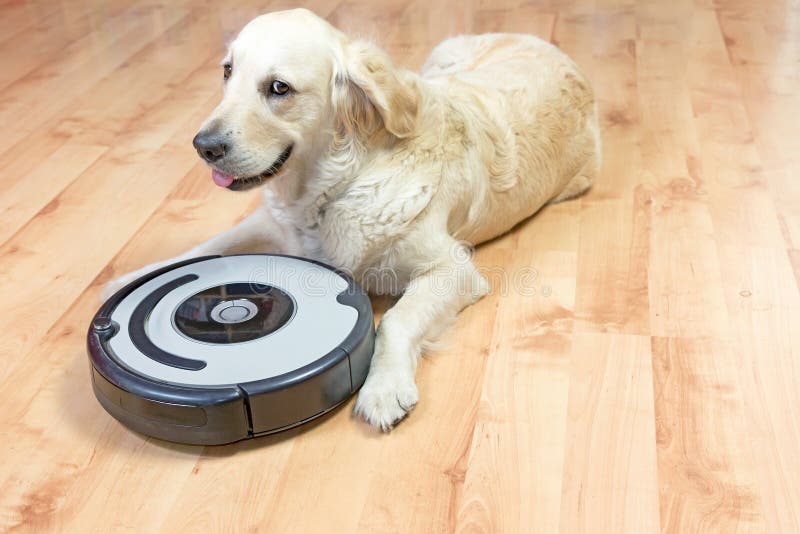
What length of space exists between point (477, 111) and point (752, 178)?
0.94 metres

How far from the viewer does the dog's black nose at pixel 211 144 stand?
1.70 metres

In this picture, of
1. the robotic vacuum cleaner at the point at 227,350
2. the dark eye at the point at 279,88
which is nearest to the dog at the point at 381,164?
the dark eye at the point at 279,88

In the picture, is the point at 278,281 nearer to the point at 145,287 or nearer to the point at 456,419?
the point at 145,287

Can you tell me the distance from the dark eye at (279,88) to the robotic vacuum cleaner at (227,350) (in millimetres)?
370

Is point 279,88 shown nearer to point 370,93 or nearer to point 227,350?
point 370,93

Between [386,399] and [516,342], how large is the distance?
374mm

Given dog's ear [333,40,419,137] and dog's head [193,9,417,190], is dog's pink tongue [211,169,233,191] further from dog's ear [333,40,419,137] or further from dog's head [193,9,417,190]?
dog's ear [333,40,419,137]

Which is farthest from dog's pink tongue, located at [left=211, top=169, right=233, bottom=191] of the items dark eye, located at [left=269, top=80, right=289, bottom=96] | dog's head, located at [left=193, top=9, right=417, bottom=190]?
dark eye, located at [left=269, top=80, right=289, bottom=96]

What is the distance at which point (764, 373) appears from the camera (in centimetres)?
175

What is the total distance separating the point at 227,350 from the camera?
159 centimetres

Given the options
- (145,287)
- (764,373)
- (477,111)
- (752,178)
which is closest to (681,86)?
(752,178)

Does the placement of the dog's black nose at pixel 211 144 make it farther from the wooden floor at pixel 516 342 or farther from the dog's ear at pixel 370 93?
the wooden floor at pixel 516 342

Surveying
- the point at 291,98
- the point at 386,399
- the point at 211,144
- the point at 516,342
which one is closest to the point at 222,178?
the point at 211,144

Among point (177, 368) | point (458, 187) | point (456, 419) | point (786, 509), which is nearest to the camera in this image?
point (786, 509)
